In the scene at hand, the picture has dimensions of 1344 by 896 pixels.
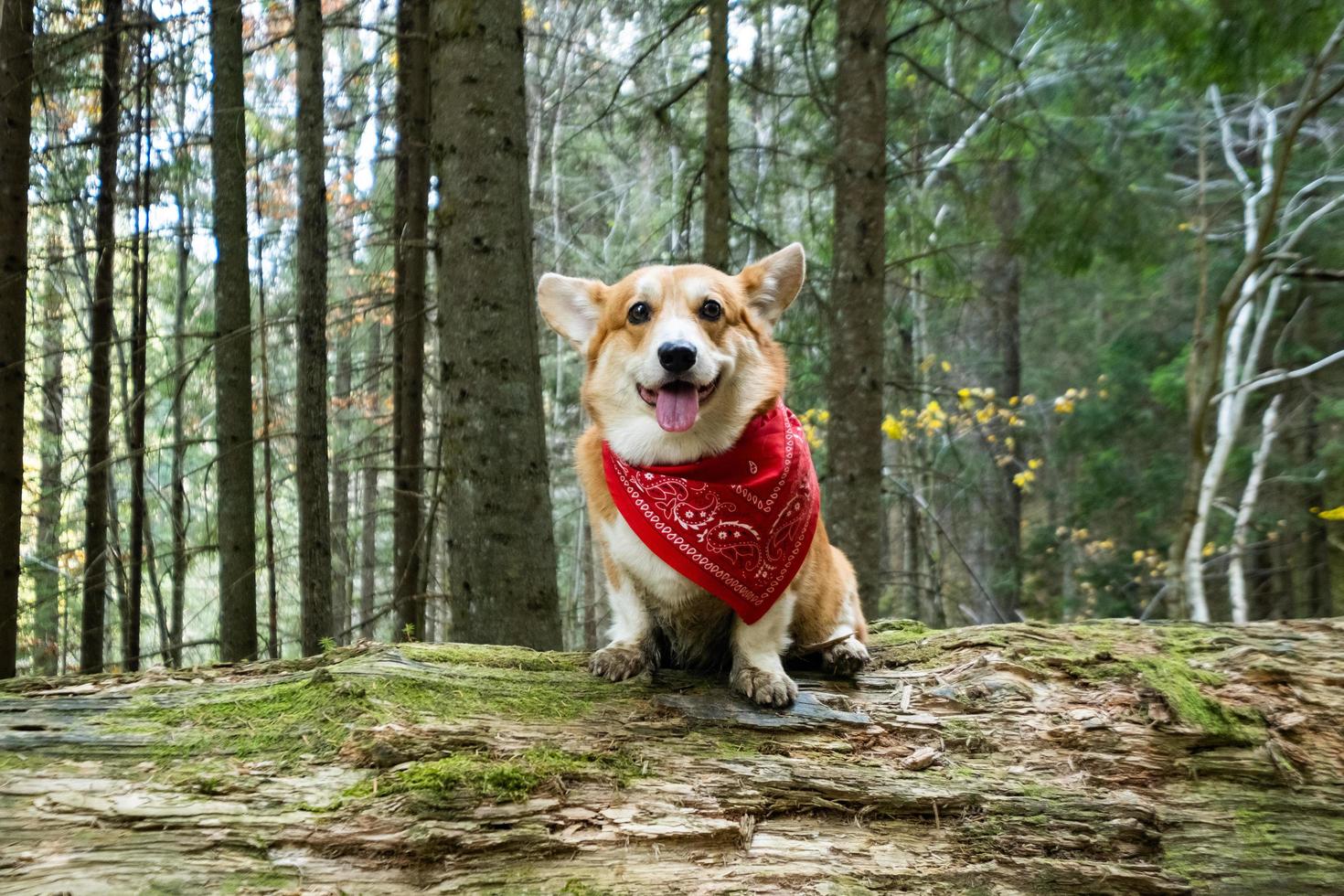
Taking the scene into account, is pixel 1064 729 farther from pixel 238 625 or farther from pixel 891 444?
pixel 891 444

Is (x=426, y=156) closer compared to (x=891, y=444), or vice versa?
(x=426, y=156)

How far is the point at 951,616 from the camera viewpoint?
49.3ft

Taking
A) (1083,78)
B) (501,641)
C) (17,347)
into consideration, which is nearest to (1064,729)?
(501,641)

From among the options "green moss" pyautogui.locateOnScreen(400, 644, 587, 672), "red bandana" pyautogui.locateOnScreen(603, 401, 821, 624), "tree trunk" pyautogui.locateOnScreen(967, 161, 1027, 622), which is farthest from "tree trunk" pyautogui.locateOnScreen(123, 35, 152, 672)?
"tree trunk" pyautogui.locateOnScreen(967, 161, 1027, 622)

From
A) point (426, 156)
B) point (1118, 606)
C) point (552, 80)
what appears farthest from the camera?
point (1118, 606)

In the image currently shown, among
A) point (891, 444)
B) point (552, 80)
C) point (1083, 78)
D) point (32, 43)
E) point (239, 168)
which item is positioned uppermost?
point (552, 80)

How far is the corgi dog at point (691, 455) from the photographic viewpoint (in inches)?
123

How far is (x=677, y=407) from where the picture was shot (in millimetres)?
3084

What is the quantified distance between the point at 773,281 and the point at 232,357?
414cm

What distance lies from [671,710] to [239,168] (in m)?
5.03

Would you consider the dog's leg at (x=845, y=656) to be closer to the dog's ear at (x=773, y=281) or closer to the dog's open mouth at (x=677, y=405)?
the dog's open mouth at (x=677, y=405)

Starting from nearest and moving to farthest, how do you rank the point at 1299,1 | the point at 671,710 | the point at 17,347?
1. the point at 671,710
2. the point at 17,347
3. the point at 1299,1

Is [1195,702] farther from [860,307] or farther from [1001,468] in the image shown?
[1001,468]

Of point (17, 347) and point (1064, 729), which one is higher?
point (17, 347)
